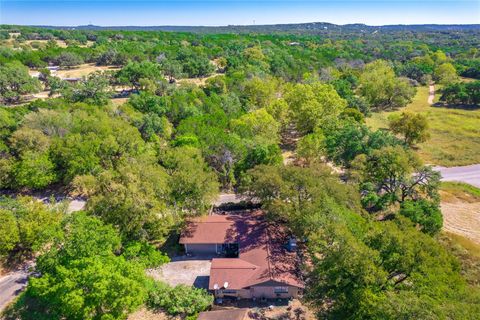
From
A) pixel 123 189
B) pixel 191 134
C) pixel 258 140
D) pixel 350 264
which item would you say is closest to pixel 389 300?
pixel 350 264

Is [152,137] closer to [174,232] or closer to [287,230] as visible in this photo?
[174,232]

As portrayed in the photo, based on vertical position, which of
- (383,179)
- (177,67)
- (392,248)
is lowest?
(383,179)

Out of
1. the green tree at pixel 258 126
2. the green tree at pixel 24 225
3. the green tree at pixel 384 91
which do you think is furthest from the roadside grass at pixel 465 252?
the green tree at pixel 384 91

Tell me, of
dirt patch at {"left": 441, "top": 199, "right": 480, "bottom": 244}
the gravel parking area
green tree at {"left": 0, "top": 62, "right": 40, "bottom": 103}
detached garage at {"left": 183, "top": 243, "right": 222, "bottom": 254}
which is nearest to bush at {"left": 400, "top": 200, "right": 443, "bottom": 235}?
dirt patch at {"left": 441, "top": 199, "right": 480, "bottom": 244}

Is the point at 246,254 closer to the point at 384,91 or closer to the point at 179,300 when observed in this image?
the point at 179,300

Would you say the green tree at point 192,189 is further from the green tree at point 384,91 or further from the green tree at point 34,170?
the green tree at point 384,91

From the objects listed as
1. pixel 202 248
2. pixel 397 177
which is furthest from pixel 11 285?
pixel 397 177
